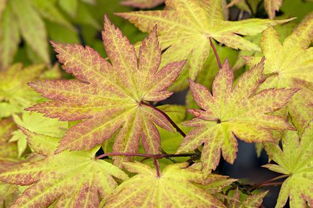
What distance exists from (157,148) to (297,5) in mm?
544

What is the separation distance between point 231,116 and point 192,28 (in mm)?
250

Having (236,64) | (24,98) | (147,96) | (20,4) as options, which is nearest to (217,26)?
(236,64)

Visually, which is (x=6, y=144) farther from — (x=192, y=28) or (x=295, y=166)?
(x=295, y=166)

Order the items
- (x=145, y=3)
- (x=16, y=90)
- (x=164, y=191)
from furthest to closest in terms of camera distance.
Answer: (x=16, y=90), (x=145, y=3), (x=164, y=191)

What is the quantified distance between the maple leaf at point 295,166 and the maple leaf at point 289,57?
93 mm

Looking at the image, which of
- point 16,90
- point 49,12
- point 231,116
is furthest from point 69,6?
point 231,116

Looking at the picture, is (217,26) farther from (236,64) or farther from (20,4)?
(20,4)

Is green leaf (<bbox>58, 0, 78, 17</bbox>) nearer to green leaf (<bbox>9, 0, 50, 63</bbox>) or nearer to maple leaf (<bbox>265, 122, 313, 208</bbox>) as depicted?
green leaf (<bbox>9, 0, 50, 63</bbox>)

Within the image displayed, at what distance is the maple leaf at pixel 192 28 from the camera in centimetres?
96

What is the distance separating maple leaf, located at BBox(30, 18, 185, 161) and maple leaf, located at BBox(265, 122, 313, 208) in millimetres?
204

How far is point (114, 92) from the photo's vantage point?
0.86 m

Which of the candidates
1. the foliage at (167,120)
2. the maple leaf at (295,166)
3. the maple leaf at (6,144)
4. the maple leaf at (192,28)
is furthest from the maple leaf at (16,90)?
the maple leaf at (295,166)

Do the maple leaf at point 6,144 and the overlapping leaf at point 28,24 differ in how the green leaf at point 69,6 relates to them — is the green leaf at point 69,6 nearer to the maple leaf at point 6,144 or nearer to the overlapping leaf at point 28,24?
the overlapping leaf at point 28,24

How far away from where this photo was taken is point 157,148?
2.77 feet
